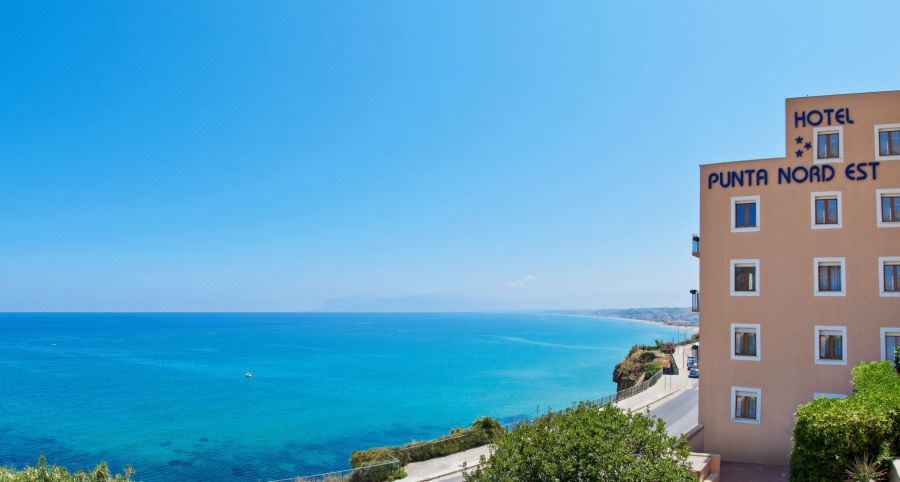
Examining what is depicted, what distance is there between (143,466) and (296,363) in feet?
244

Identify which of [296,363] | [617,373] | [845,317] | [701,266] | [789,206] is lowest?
[296,363]

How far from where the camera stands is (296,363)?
118 metres

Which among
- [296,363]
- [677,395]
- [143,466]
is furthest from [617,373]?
[296,363]

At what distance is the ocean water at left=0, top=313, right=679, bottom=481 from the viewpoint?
48.2 m

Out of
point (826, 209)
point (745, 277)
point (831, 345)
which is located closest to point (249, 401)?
point (745, 277)

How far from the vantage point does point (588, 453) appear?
42.0ft

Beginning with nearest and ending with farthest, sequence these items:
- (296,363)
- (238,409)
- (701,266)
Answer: (701,266) → (238,409) → (296,363)

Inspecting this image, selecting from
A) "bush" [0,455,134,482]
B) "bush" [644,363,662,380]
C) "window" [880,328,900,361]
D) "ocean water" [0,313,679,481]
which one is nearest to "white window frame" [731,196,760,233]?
"window" [880,328,900,361]

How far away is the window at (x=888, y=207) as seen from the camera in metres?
22.4

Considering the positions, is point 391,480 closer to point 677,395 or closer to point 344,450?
point 344,450

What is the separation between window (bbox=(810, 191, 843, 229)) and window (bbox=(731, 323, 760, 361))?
17.5 feet

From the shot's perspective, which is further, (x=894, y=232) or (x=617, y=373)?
(x=617, y=373)

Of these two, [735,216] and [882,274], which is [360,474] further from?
[882,274]

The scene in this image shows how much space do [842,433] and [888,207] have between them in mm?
14125
